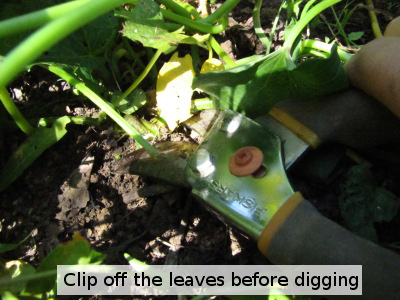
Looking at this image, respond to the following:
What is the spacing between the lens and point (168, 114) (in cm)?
111

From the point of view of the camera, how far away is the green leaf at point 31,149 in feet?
3.47

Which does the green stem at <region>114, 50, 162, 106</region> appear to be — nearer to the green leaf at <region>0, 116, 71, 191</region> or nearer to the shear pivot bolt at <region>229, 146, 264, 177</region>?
the green leaf at <region>0, 116, 71, 191</region>

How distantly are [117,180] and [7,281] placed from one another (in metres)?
0.35

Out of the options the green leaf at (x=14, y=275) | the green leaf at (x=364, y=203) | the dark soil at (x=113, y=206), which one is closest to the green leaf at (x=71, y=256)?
the green leaf at (x=14, y=275)

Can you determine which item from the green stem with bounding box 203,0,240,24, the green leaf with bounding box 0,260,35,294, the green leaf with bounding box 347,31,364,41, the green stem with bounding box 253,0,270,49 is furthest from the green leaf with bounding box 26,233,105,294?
the green leaf with bounding box 347,31,364,41

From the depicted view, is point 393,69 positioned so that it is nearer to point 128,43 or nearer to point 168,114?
point 168,114

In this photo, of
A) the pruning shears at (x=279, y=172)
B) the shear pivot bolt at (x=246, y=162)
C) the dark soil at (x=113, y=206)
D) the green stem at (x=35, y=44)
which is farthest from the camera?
the dark soil at (x=113, y=206)

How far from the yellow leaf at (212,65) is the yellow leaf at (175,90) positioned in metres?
0.04

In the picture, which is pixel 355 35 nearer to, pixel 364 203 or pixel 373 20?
pixel 373 20

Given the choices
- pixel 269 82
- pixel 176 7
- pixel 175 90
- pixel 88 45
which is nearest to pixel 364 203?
pixel 269 82

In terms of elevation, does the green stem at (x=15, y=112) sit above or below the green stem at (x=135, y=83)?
above

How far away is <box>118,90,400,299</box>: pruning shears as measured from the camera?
0.74 m

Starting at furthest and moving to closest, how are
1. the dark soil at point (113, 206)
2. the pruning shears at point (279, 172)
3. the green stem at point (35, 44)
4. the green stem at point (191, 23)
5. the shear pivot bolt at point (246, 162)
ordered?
the green stem at point (191, 23)
the dark soil at point (113, 206)
the shear pivot bolt at point (246, 162)
the pruning shears at point (279, 172)
the green stem at point (35, 44)

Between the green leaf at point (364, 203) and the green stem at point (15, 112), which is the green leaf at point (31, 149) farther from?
the green leaf at point (364, 203)
